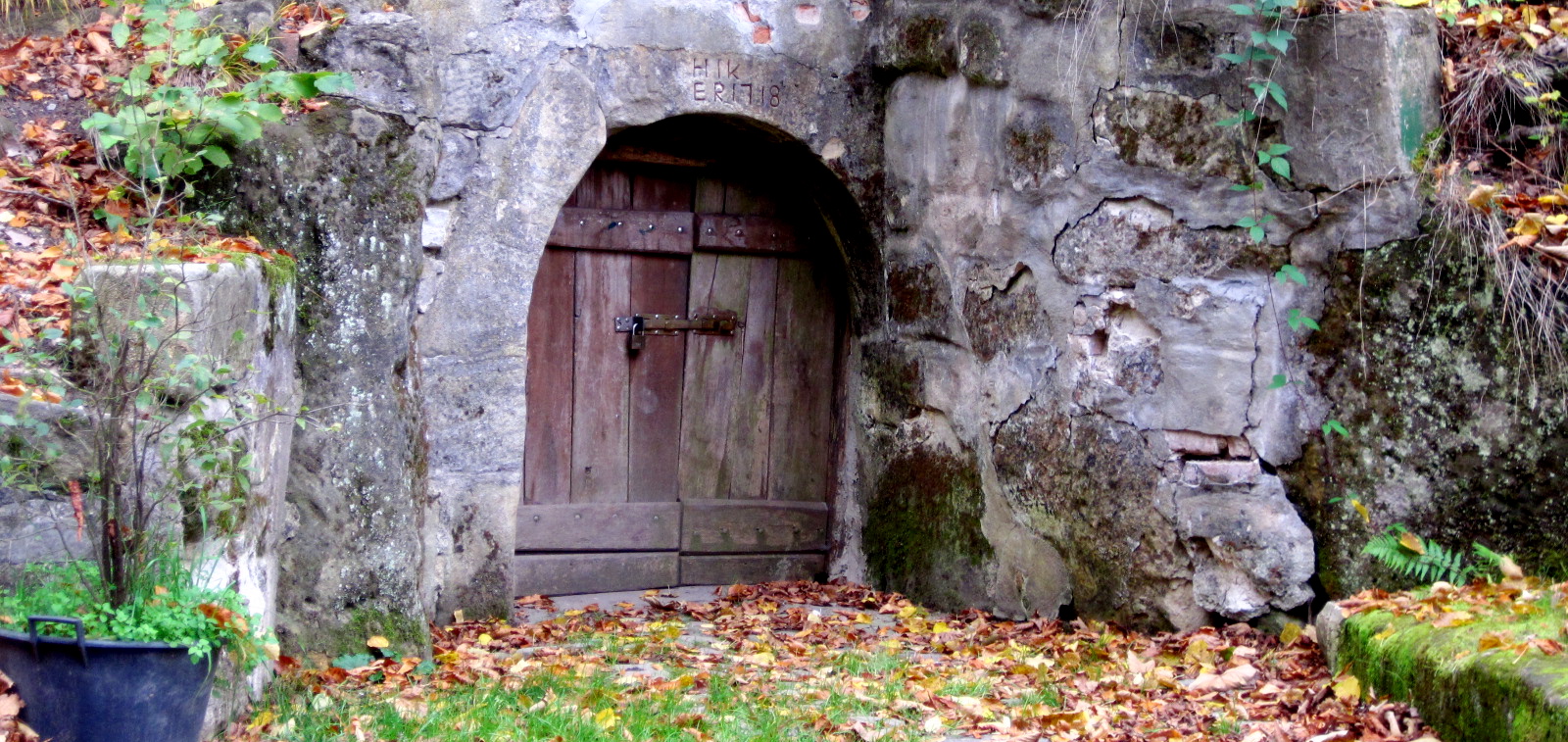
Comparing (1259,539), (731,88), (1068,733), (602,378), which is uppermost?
(731,88)

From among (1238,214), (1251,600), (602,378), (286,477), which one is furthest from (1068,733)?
(602,378)

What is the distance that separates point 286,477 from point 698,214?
2.02 m

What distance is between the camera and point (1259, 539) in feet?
12.5

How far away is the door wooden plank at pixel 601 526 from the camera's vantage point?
4824mm

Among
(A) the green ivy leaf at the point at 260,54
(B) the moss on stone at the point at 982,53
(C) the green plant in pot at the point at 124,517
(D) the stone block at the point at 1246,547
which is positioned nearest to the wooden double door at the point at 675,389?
(B) the moss on stone at the point at 982,53

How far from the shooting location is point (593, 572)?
4.92m

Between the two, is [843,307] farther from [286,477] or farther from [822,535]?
[286,477]

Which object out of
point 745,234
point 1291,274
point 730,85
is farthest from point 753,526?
point 1291,274

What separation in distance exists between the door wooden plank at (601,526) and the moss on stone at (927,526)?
2.56ft

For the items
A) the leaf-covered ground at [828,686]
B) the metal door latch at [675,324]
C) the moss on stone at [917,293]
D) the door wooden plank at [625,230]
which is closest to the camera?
the leaf-covered ground at [828,686]

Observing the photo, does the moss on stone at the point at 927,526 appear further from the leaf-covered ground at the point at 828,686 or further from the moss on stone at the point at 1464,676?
the moss on stone at the point at 1464,676

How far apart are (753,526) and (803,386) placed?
587mm

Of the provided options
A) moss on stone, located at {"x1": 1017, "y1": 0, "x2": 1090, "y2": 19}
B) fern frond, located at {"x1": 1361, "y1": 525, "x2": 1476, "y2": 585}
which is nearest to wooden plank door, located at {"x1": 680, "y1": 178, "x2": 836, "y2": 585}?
moss on stone, located at {"x1": 1017, "y1": 0, "x2": 1090, "y2": 19}

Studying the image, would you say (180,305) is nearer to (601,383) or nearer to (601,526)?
(601,383)
